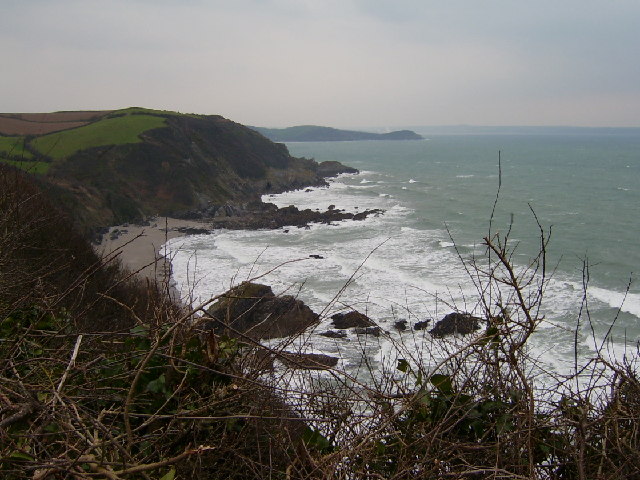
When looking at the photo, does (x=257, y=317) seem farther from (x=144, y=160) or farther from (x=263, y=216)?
(x=144, y=160)

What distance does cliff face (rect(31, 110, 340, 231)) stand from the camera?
4625 cm

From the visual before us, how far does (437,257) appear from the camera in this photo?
3228cm

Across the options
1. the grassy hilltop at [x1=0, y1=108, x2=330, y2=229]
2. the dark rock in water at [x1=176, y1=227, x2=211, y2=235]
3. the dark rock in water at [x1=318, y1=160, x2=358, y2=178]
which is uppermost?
the grassy hilltop at [x1=0, y1=108, x2=330, y2=229]

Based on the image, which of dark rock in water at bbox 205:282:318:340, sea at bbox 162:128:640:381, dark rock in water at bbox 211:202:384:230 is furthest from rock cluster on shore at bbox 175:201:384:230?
dark rock in water at bbox 205:282:318:340

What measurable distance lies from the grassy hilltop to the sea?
7.55m

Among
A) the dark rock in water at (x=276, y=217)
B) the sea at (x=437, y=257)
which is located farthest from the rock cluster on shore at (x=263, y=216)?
the sea at (x=437, y=257)

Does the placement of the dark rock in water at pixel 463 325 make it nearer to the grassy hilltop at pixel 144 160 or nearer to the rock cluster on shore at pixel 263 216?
the grassy hilltop at pixel 144 160

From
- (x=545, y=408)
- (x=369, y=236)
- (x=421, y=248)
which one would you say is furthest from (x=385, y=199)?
(x=545, y=408)

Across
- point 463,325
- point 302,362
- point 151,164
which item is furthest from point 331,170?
point 302,362

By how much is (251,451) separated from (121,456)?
0.94 metres

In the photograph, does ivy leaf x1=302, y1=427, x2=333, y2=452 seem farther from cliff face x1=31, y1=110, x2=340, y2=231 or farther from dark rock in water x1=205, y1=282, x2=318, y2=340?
cliff face x1=31, y1=110, x2=340, y2=231

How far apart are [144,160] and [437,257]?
37883 mm

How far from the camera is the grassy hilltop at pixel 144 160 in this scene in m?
47.0

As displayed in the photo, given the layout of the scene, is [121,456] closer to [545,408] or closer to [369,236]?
[545,408]
